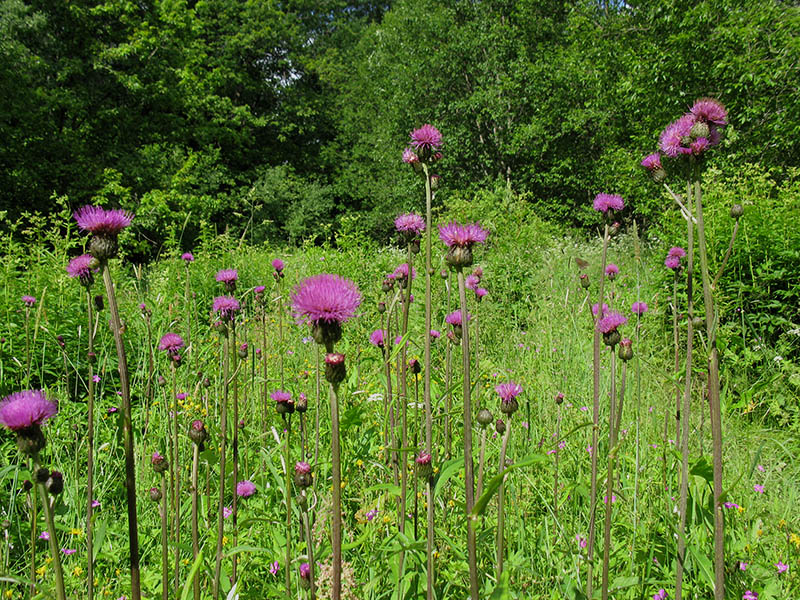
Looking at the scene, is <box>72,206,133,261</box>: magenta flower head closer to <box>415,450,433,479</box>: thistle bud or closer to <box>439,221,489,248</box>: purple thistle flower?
<box>439,221,489,248</box>: purple thistle flower

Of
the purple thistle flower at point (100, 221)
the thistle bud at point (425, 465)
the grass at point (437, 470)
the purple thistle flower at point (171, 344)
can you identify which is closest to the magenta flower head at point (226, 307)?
the purple thistle flower at point (171, 344)

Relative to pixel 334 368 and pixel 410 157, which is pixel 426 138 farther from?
pixel 334 368

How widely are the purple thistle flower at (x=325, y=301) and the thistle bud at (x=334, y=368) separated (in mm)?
105

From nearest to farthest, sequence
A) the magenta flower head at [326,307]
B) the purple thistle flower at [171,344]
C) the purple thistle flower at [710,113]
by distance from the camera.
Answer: the magenta flower head at [326,307], the purple thistle flower at [710,113], the purple thistle flower at [171,344]

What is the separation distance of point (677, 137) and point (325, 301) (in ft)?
2.99

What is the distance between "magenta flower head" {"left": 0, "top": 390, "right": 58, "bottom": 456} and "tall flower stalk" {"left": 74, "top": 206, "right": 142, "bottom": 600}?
5.5 inches

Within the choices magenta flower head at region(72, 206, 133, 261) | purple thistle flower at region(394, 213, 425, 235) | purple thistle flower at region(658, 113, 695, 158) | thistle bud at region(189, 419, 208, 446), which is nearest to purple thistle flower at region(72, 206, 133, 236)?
magenta flower head at region(72, 206, 133, 261)

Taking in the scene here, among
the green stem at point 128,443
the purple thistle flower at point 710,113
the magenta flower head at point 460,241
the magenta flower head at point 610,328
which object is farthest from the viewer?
the magenta flower head at point 610,328

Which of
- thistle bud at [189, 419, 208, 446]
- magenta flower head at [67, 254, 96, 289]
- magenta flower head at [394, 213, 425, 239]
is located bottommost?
thistle bud at [189, 419, 208, 446]

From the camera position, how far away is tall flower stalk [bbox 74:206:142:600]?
87 cm

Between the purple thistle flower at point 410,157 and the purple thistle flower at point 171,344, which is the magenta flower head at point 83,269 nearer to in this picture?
the purple thistle flower at point 171,344

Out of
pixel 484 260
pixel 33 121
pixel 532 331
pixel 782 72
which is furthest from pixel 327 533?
pixel 33 121

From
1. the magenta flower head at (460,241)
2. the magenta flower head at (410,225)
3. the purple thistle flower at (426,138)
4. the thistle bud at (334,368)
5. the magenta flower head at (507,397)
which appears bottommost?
the magenta flower head at (507,397)

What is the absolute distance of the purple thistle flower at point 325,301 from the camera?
992 millimetres
